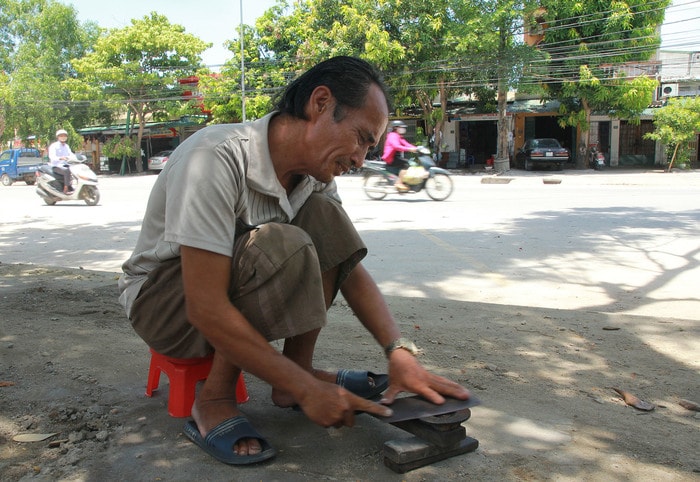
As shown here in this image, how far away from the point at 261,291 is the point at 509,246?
5.19 meters

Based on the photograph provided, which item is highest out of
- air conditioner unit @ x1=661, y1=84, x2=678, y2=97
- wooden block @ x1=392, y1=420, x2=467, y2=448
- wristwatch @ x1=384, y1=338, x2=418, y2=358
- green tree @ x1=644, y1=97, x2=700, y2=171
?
air conditioner unit @ x1=661, y1=84, x2=678, y2=97

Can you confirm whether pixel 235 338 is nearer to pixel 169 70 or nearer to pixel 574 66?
pixel 574 66

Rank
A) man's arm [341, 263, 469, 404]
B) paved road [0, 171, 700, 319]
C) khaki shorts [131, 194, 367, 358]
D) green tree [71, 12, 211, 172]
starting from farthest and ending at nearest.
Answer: green tree [71, 12, 211, 172] → paved road [0, 171, 700, 319] → man's arm [341, 263, 469, 404] → khaki shorts [131, 194, 367, 358]

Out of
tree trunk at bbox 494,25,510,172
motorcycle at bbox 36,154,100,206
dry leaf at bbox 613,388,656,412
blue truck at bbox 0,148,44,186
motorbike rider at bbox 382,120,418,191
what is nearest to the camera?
dry leaf at bbox 613,388,656,412

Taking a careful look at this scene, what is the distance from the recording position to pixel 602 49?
22.5m

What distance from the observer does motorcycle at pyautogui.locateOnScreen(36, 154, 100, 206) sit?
1216cm

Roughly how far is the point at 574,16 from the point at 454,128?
8277 mm

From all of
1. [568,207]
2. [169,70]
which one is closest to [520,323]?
[568,207]

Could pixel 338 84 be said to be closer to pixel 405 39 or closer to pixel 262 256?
pixel 262 256

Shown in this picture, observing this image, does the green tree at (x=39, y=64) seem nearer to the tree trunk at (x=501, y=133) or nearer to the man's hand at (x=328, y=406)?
the tree trunk at (x=501, y=133)

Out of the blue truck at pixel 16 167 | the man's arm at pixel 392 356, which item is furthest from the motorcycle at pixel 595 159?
the man's arm at pixel 392 356

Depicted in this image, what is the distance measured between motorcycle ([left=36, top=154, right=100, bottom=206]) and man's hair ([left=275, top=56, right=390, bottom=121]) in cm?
1132

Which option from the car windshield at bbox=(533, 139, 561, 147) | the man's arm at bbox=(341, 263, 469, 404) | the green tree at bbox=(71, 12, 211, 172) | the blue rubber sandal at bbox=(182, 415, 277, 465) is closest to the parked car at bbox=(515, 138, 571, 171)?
the car windshield at bbox=(533, 139, 561, 147)

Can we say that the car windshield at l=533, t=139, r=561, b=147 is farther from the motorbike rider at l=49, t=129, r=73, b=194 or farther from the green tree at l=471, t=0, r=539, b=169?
the motorbike rider at l=49, t=129, r=73, b=194
